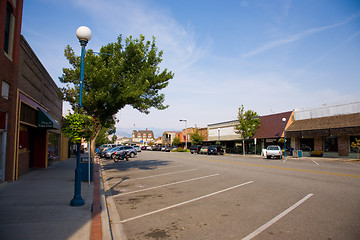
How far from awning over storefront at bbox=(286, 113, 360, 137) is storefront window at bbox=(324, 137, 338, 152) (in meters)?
1.66

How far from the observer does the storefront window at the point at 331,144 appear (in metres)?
30.0

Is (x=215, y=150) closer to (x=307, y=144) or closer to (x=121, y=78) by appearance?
(x=307, y=144)

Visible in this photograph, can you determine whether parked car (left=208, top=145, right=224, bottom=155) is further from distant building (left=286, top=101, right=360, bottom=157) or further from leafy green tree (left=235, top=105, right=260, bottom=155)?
distant building (left=286, top=101, right=360, bottom=157)

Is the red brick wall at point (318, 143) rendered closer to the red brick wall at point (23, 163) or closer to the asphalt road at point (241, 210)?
the asphalt road at point (241, 210)

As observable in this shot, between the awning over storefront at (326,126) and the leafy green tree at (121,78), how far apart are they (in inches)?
840

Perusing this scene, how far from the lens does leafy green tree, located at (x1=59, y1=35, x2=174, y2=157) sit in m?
14.1

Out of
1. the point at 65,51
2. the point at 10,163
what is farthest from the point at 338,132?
the point at 10,163

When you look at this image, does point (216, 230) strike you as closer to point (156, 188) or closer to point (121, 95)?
point (156, 188)

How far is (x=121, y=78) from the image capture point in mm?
15672

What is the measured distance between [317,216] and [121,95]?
10.7 m

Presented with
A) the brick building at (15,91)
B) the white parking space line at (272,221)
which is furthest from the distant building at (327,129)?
the brick building at (15,91)

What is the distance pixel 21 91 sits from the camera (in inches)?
500

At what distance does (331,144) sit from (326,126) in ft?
7.69

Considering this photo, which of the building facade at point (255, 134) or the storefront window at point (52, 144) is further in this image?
the building facade at point (255, 134)
